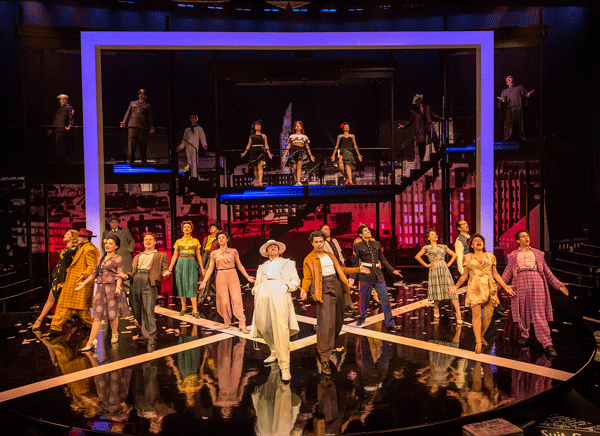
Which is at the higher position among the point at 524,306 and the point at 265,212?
the point at 265,212

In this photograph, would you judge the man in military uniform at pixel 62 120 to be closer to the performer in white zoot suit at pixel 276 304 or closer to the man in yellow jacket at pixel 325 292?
the performer in white zoot suit at pixel 276 304

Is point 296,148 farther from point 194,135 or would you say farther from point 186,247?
point 186,247

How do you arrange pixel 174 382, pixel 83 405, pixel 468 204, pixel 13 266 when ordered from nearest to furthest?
pixel 83 405 → pixel 174 382 → pixel 13 266 → pixel 468 204

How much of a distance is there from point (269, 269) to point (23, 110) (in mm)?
9099

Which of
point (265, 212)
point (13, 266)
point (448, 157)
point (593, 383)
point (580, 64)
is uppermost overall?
point (580, 64)

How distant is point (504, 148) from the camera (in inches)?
540

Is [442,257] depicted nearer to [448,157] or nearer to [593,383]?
[593,383]

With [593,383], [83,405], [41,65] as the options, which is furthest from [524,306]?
[41,65]

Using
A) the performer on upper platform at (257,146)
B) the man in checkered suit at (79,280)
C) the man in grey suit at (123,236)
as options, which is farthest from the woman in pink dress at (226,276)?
the performer on upper platform at (257,146)

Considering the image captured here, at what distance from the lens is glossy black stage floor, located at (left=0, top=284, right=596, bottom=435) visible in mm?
5336

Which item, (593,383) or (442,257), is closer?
(593,383)

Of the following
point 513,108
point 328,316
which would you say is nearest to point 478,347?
point 328,316

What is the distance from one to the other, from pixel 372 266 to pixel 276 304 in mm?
2493

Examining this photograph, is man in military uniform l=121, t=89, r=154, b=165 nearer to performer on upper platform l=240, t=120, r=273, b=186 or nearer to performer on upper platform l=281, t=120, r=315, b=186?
performer on upper platform l=240, t=120, r=273, b=186
